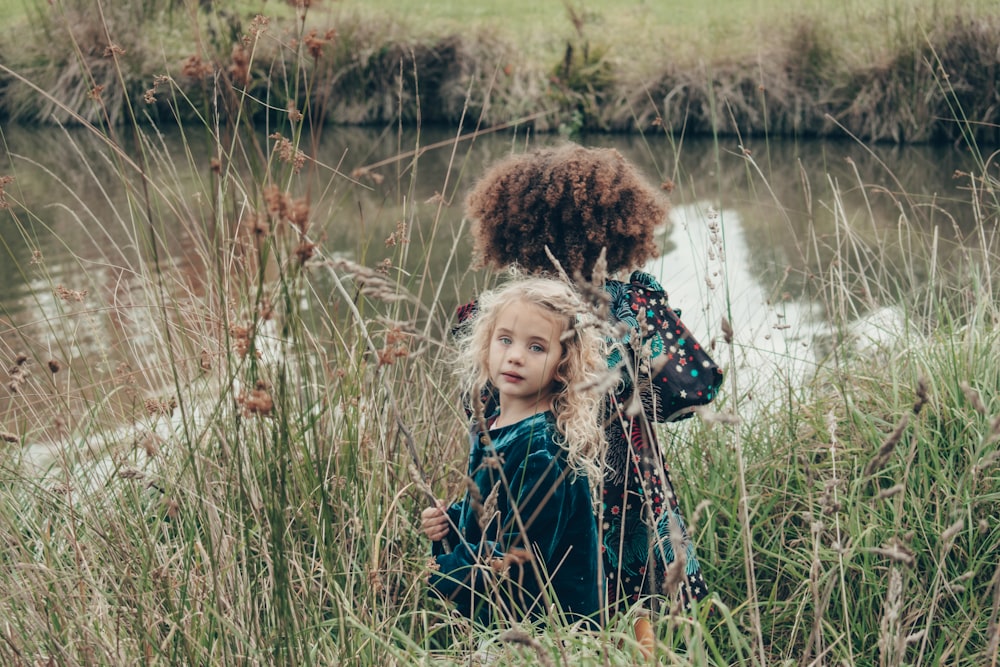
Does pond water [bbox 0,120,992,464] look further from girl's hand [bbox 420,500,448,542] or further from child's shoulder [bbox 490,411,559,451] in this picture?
girl's hand [bbox 420,500,448,542]

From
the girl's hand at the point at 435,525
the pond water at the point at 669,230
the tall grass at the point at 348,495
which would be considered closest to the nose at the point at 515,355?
the tall grass at the point at 348,495

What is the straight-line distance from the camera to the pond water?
3.62 m

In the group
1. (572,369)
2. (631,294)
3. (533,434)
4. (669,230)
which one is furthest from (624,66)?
(533,434)

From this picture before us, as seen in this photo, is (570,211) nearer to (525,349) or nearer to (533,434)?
(525,349)

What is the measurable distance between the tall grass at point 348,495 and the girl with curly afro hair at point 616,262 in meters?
0.15

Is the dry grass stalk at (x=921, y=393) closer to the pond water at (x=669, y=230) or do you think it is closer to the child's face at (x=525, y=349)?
the child's face at (x=525, y=349)

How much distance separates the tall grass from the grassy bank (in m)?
6.43

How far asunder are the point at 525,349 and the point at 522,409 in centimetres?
12

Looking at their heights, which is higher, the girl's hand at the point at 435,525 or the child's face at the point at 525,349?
the child's face at the point at 525,349

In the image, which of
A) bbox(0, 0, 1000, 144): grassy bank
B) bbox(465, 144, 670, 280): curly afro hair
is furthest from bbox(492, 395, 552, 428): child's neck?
bbox(0, 0, 1000, 144): grassy bank

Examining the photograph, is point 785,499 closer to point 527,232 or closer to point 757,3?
point 527,232

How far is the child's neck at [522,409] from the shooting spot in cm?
184

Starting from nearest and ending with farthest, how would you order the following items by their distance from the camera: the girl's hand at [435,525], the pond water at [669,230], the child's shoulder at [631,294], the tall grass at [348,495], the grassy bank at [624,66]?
the tall grass at [348,495] < the girl's hand at [435,525] < the child's shoulder at [631,294] < the pond water at [669,230] < the grassy bank at [624,66]

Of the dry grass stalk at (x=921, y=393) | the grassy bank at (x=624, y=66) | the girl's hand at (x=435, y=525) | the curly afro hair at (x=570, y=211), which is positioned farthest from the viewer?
the grassy bank at (x=624, y=66)
